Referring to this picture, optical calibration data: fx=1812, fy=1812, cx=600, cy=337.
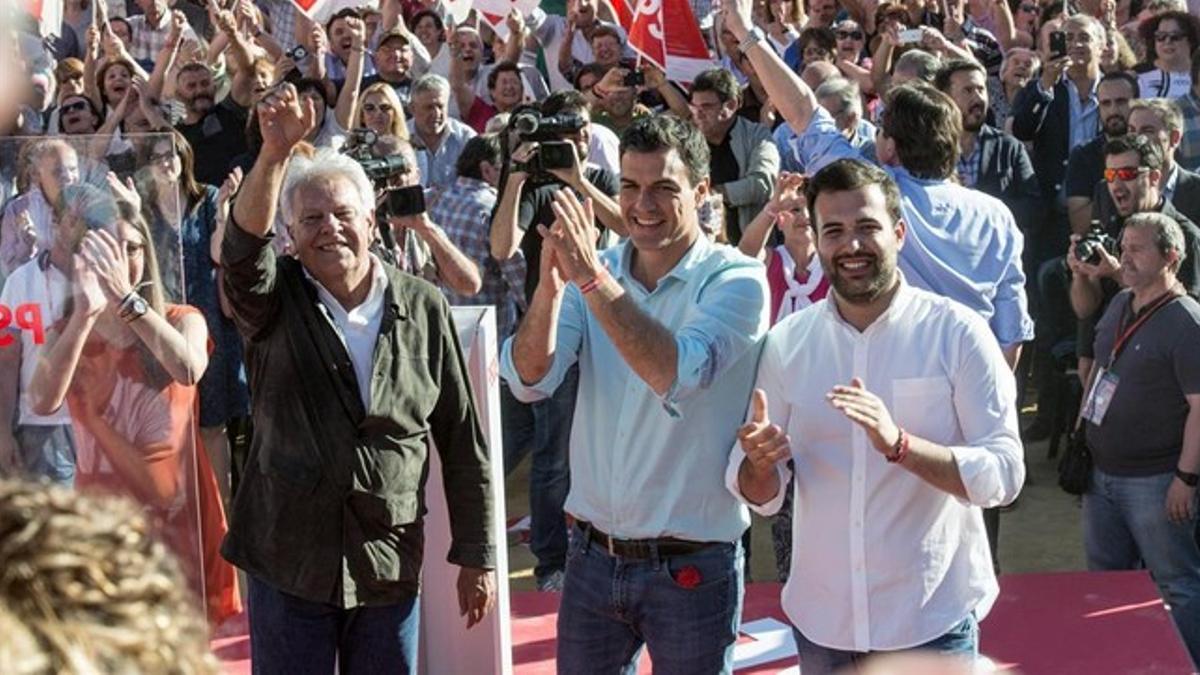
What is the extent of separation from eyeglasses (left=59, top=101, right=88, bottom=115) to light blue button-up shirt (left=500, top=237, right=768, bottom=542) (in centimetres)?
622

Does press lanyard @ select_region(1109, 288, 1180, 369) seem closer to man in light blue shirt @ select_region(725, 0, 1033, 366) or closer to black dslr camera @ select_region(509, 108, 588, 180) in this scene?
man in light blue shirt @ select_region(725, 0, 1033, 366)

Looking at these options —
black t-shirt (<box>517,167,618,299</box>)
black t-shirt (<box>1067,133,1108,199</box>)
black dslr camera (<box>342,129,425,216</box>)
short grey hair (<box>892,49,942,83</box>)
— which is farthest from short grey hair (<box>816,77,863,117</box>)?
black t-shirt (<box>1067,133,1108,199</box>)

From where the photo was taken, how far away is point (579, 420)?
13.8 ft

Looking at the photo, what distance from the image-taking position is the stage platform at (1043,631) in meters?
5.56

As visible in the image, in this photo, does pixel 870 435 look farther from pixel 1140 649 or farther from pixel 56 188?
pixel 1140 649

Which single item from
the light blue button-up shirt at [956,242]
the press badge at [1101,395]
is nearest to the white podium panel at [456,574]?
the light blue button-up shirt at [956,242]

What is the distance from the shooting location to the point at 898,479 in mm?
3789

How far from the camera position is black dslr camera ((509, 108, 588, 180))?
574 centimetres

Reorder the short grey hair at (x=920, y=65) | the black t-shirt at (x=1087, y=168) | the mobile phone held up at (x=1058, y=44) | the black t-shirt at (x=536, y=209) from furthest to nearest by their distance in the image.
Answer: the mobile phone held up at (x=1058, y=44), the black t-shirt at (x=1087, y=168), the short grey hair at (x=920, y=65), the black t-shirt at (x=536, y=209)

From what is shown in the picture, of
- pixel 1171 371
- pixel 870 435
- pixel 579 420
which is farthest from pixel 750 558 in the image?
pixel 870 435

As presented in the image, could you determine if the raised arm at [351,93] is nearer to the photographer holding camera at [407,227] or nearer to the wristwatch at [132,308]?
the photographer holding camera at [407,227]

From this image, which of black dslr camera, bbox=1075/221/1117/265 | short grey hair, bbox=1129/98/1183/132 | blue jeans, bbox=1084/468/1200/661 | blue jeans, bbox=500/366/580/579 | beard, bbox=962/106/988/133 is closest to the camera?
blue jeans, bbox=1084/468/1200/661

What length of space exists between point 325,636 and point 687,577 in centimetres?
82

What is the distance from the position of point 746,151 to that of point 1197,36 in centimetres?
293
